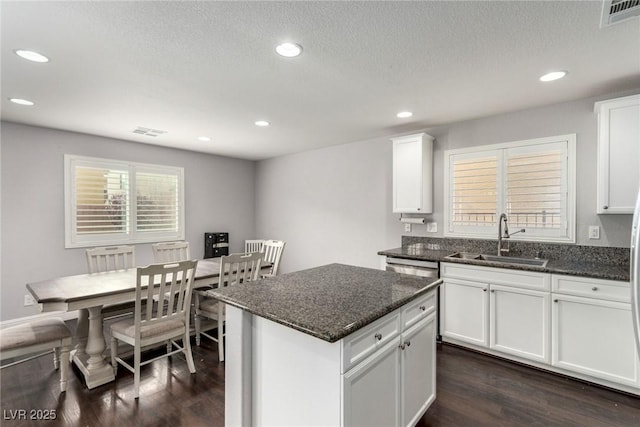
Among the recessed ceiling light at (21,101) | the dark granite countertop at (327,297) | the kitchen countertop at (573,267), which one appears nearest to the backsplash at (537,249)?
the kitchen countertop at (573,267)

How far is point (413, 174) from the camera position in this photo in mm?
3561

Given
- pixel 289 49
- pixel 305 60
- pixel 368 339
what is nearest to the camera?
pixel 368 339

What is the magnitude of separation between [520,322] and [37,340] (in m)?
3.77

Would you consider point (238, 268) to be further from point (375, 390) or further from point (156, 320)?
point (375, 390)

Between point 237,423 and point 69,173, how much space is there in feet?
12.8

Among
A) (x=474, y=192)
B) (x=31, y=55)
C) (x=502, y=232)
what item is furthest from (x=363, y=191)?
(x=31, y=55)

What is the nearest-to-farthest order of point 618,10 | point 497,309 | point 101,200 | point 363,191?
point 618,10, point 497,309, point 101,200, point 363,191

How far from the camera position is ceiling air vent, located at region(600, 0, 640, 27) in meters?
1.52

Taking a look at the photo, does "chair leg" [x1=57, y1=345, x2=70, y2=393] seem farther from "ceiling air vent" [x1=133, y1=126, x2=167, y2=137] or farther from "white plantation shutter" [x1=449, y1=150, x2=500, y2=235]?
"white plantation shutter" [x1=449, y1=150, x2=500, y2=235]

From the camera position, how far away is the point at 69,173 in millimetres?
3855

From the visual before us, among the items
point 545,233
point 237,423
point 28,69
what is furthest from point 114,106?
point 545,233

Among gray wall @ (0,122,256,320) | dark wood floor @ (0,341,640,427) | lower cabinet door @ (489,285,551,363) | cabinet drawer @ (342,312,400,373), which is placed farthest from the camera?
gray wall @ (0,122,256,320)

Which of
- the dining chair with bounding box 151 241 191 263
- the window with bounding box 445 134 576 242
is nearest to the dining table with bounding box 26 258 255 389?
the dining chair with bounding box 151 241 191 263

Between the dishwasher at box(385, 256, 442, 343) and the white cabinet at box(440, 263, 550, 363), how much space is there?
66 millimetres
